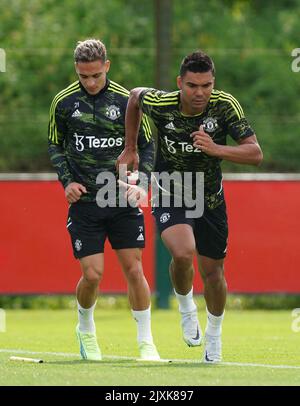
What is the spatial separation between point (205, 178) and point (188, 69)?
0.97 meters

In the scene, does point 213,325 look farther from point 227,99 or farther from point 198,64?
point 198,64

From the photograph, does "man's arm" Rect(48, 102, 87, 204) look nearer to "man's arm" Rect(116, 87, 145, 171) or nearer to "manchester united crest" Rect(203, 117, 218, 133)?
"man's arm" Rect(116, 87, 145, 171)

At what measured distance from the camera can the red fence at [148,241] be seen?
17.4 m

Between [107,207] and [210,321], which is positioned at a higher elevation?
[107,207]

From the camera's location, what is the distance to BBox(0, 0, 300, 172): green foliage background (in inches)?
810

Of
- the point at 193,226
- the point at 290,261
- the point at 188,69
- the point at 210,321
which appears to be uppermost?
the point at 188,69

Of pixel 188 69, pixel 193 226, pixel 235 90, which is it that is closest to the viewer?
pixel 188 69

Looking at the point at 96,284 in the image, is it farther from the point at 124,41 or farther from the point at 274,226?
the point at 124,41

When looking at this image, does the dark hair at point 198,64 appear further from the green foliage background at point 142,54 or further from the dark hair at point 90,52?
the green foliage background at point 142,54

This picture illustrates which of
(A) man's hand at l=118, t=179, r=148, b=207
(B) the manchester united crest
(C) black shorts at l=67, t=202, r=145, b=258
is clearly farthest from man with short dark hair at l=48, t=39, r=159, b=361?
(B) the manchester united crest

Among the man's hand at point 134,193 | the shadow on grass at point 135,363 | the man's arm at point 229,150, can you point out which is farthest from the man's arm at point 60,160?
the shadow on grass at point 135,363

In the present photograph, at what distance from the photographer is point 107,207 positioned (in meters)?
10.0

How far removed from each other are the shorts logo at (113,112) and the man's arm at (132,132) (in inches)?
8.5
